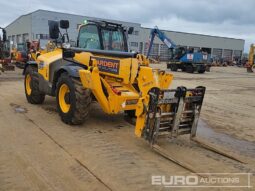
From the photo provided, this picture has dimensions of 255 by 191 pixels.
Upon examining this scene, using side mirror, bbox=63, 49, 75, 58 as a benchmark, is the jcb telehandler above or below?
below

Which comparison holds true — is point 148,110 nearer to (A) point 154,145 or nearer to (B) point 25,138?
(A) point 154,145

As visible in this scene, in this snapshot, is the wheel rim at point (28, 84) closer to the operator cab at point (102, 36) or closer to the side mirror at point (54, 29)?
the operator cab at point (102, 36)

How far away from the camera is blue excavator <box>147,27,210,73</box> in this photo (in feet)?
88.7

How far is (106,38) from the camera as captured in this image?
24.2 ft

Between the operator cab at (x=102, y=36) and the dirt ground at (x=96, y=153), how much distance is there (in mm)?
1641

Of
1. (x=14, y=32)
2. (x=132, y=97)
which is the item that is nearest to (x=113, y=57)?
(x=132, y=97)

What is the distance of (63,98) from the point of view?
7.00m

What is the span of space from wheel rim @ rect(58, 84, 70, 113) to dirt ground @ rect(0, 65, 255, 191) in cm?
37

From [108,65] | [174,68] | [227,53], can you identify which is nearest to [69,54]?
[108,65]

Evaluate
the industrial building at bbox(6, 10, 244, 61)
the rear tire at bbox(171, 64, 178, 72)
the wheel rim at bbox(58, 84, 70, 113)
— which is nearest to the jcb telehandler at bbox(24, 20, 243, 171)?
the wheel rim at bbox(58, 84, 70, 113)

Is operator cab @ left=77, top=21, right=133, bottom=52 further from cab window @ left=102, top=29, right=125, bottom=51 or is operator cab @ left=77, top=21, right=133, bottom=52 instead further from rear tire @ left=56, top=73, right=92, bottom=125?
rear tire @ left=56, top=73, right=92, bottom=125

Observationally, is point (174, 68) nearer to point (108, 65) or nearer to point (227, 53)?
point (108, 65)

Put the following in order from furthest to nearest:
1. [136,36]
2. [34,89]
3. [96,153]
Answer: [136,36] → [34,89] → [96,153]

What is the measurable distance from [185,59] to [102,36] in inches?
838
